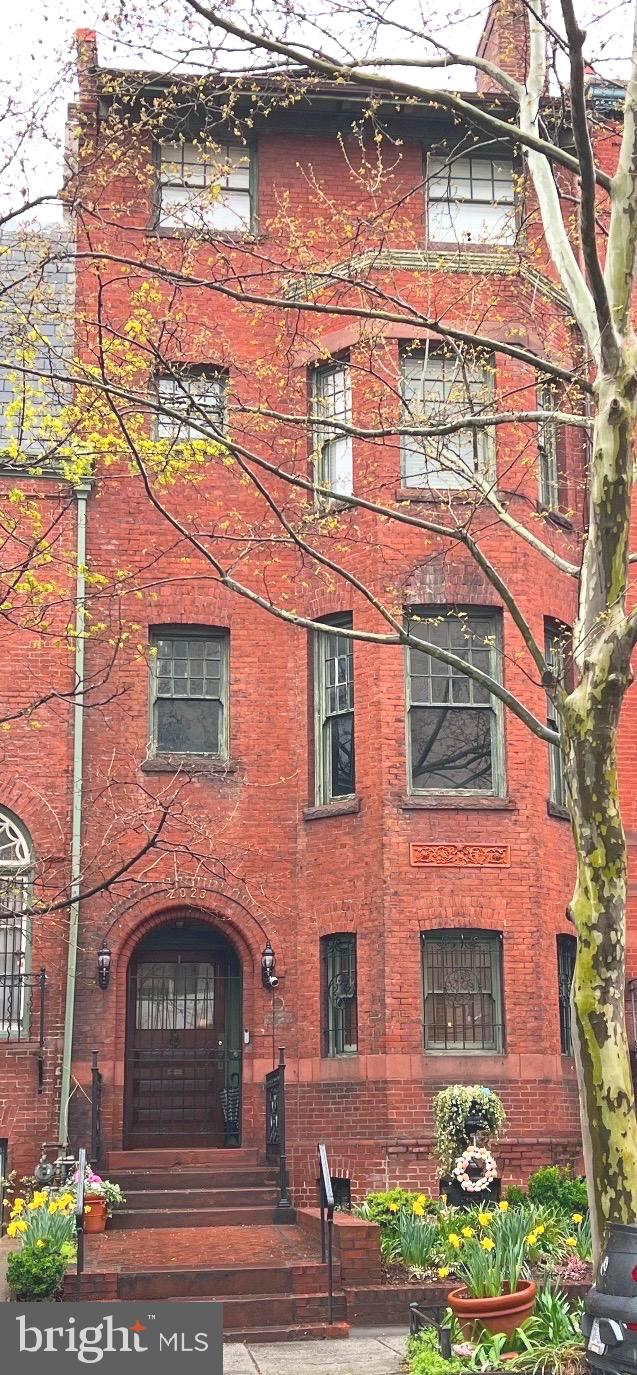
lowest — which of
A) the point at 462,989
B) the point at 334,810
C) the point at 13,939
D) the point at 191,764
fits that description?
the point at 462,989

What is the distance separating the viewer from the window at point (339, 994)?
17.4 meters

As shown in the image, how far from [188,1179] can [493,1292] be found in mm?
6173

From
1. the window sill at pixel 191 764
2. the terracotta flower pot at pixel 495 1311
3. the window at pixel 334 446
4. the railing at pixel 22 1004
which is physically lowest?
the terracotta flower pot at pixel 495 1311

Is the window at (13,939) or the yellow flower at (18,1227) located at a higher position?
the window at (13,939)

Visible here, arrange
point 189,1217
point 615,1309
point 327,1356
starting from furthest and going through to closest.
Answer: point 189,1217 < point 327,1356 < point 615,1309

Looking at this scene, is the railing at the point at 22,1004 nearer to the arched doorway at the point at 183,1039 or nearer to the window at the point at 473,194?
the arched doorway at the point at 183,1039

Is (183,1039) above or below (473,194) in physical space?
below

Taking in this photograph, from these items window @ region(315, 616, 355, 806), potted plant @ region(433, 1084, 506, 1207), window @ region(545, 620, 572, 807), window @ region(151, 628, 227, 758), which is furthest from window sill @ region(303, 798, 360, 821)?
potted plant @ region(433, 1084, 506, 1207)

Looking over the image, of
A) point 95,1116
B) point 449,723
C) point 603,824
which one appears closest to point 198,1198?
point 95,1116

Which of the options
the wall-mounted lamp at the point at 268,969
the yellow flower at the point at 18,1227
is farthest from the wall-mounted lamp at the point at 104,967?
the yellow flower at the point at 18,1227

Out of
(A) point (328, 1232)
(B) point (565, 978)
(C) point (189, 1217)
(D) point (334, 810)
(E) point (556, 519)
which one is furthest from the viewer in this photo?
(E) point (556, 519)

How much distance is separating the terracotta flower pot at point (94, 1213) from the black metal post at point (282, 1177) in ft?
5.86

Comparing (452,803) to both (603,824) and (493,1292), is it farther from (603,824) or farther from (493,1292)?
(603,824)

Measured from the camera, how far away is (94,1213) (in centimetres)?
1448
